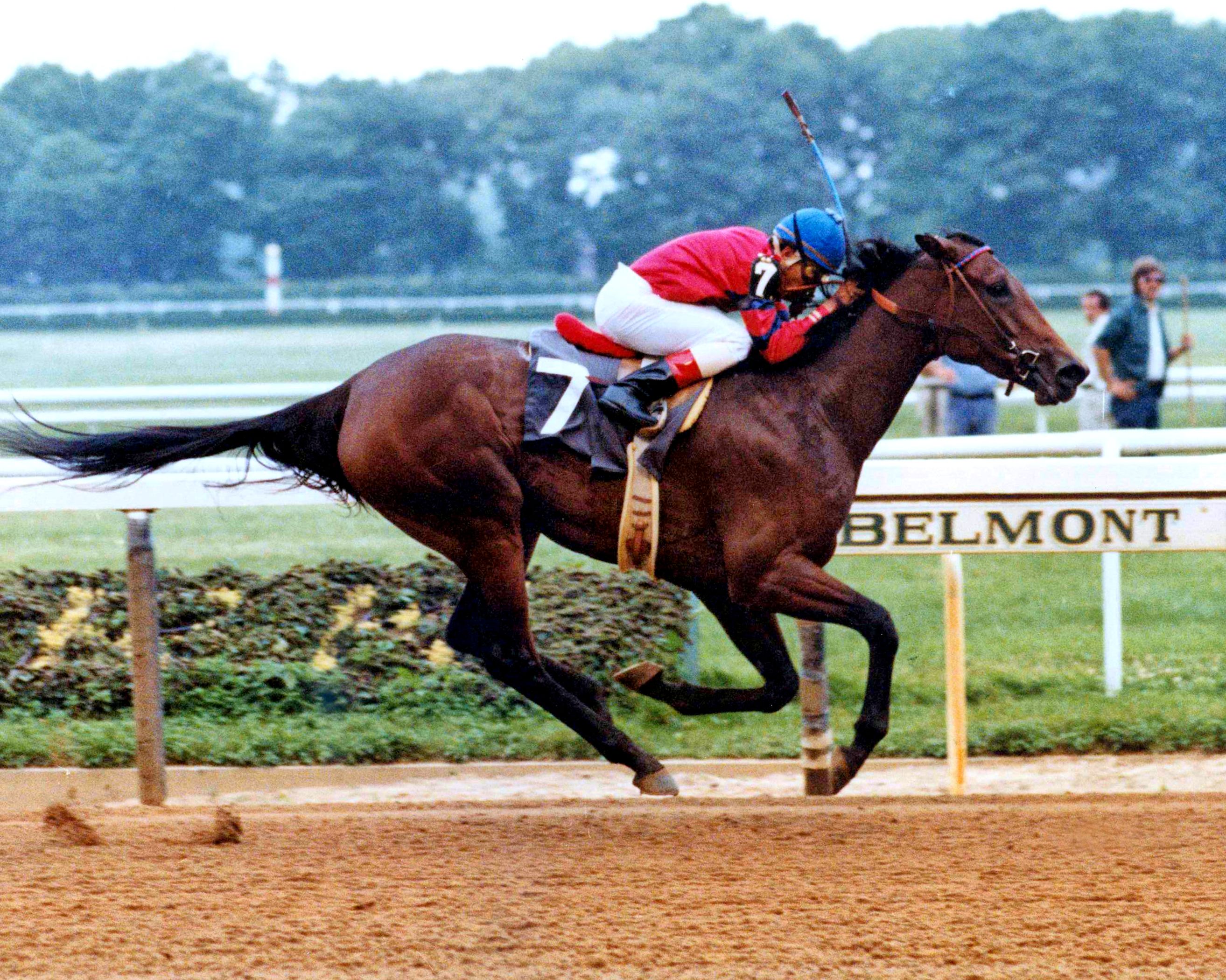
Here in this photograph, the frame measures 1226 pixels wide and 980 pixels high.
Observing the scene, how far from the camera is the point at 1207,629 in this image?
257 inches

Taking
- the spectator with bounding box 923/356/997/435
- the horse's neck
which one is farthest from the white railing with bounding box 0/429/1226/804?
the spectator with bounding box 923/356/997/435

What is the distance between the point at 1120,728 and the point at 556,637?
193 centimetres

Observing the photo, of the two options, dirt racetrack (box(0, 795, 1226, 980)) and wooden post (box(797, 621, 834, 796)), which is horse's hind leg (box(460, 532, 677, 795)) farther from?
wooden post (box(797, 621, 834, 796))

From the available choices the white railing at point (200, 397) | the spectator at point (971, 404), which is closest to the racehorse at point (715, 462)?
the white railing at point (200, 397)

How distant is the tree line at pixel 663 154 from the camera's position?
27.2 meters

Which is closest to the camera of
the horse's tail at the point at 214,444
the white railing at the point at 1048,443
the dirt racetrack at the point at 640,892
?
the dirt racetrack at the point at 640,892

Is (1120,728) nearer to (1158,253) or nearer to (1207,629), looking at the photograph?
(1207,629)

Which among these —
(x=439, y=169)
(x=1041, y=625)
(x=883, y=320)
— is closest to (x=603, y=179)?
(x=439, y=169)

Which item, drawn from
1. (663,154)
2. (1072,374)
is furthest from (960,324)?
(663,154)

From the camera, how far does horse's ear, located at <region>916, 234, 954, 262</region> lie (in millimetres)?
4395

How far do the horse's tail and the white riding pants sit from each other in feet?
2.69

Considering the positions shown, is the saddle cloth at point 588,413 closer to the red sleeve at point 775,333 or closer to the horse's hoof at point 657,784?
the red sleeve at point 775,333

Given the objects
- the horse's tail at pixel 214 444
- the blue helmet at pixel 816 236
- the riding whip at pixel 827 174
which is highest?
the riding whip at pixel 827 174

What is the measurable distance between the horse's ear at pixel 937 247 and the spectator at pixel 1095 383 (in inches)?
177
